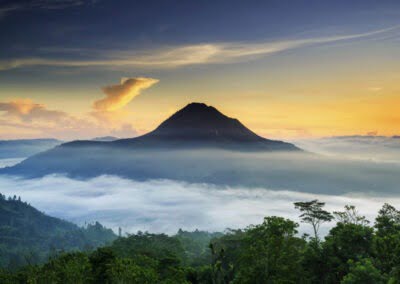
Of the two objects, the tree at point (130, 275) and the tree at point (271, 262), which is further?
the tree at point (130, 275)

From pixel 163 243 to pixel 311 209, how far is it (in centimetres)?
4848

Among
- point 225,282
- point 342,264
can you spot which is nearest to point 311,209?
point 225,282

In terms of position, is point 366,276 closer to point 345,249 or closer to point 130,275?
point 345,249

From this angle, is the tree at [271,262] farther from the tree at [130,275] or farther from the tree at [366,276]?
the tree at [130,275]

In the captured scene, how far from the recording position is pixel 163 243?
102 metres

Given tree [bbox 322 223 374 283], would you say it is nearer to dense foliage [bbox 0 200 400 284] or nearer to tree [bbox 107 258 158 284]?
dense foliage [bbox 0 200 400 284]

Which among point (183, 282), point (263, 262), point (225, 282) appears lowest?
point (225, 282)

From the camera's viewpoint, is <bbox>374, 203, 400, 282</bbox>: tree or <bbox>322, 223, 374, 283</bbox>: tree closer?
<bbox>374, 203, 400, 282</bbox>: tree

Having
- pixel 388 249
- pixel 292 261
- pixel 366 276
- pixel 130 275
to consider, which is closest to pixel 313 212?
→ pixel 388 249

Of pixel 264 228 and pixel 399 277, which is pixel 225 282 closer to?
pixel 264 228

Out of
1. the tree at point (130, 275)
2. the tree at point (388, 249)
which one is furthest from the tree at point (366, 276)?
the tree at point (130, 275)

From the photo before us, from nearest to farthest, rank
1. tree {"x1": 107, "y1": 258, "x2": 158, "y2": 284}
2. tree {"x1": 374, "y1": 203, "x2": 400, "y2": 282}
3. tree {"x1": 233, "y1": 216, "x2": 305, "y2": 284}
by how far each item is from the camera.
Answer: tree {"x1": 374, "y1": 203, "x2": 400, "y2": 282} < tree {"x1": 233, "y1": 216, "x2": 305, "y2": 284} < tree {"x1": 107, "y1": 258, "x2": 158, "y2": 284}

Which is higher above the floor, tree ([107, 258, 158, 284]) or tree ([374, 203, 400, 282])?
tree ([374, 203, 400, 282])

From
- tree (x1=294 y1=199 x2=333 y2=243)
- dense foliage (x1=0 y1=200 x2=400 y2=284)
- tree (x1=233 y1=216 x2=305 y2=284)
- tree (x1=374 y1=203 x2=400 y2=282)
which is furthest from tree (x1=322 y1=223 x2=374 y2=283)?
tree (x1=294 y1=199 x2=333 y2=243)
